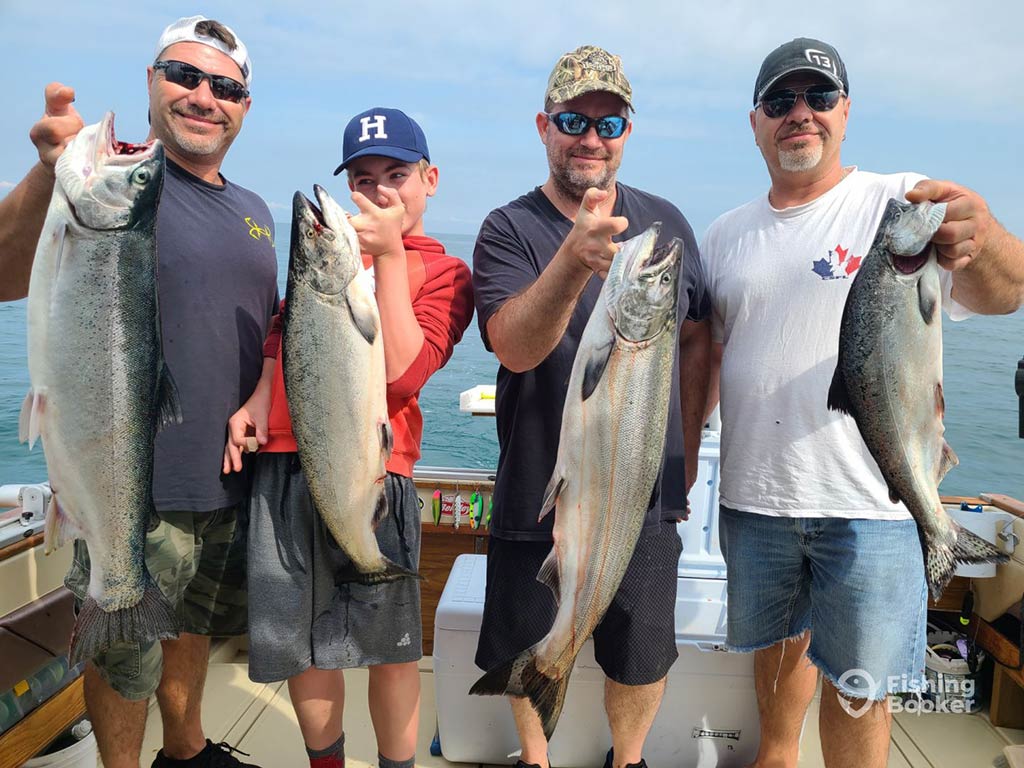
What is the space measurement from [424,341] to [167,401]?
878mm

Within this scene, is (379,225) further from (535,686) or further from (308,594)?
(535,686)

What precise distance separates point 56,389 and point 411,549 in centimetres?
136

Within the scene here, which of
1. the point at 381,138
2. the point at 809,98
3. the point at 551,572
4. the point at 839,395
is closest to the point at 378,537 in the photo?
the point at 551,572

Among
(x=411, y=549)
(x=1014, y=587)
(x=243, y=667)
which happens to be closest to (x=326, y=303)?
(x=411, y=549)

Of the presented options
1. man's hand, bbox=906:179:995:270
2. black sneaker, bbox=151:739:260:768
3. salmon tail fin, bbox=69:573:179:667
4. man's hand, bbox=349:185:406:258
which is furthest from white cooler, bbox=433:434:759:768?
man's hand, bbox=906:179:995:270

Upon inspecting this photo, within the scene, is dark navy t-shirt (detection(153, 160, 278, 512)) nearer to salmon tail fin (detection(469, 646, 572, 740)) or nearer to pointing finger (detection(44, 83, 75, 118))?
pointing finger (detection(44, 83, 75, 118))

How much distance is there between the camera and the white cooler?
3.59 meters

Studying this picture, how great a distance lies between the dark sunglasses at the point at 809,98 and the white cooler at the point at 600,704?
2366 millimetres

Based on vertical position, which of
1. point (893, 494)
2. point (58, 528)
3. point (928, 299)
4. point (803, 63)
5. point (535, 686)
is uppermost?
point (803, 63)

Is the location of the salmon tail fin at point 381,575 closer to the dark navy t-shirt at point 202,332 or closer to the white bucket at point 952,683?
the dark navy t-shirt at point 202,332

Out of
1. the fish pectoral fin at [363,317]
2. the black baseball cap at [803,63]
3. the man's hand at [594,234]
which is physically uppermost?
the black baseball cap at [803,63]

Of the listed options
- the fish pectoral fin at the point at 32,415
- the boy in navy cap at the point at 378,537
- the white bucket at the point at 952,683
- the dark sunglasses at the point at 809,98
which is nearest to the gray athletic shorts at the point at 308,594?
the boy in navy cap at the point at 378,537

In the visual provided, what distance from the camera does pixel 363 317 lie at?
2453mm

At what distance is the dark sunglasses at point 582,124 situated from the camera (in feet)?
9.45
